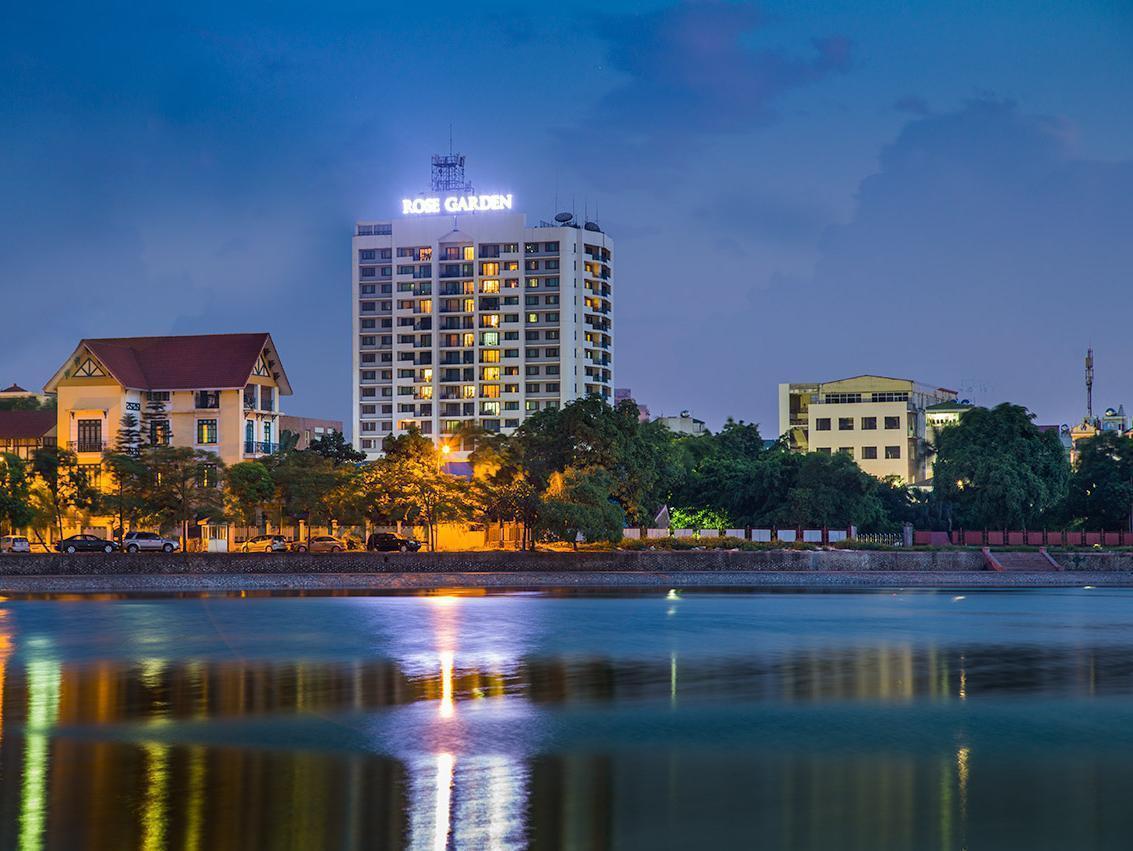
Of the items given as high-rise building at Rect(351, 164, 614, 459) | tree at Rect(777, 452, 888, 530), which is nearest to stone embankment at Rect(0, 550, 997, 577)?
tree at Rect(777, 452, 888, 530)

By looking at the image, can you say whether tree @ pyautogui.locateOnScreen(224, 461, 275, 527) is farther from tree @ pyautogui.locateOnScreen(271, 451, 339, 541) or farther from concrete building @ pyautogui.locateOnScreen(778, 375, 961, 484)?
concrete building @ pyautogui.locateOnScreen(778, 375, 961, 484)

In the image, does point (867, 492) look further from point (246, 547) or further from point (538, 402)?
point (538, 402)

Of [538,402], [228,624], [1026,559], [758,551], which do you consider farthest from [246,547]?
[538,402]

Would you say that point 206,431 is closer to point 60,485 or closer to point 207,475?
point 207,475

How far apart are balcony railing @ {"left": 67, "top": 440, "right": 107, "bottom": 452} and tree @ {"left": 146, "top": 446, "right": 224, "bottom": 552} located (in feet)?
34.1

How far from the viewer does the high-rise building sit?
184125mm

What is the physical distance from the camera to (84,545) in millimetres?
84188

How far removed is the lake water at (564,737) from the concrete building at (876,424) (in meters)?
99.0

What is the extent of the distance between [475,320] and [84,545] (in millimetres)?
106696

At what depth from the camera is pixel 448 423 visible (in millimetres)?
186625

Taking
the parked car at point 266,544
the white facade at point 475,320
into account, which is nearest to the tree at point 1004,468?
the parked car at point 266,544

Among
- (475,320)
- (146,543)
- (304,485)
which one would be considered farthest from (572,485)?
(475,320)

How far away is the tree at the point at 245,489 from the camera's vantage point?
281ft

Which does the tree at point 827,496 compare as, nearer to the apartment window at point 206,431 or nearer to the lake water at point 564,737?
the apartment window at point 206,431
